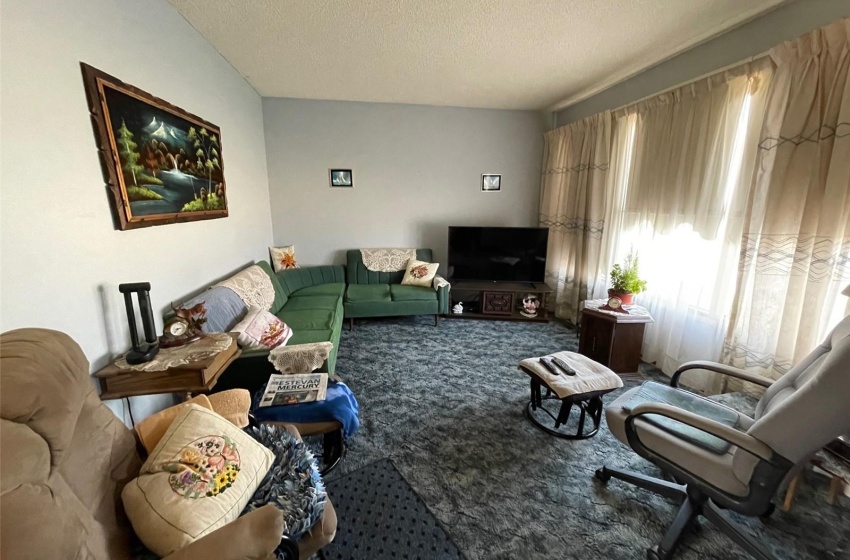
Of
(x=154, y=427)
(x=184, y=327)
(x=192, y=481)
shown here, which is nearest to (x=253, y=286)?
(x=184, y=327)

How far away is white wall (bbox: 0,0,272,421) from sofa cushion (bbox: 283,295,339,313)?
107 centimetres

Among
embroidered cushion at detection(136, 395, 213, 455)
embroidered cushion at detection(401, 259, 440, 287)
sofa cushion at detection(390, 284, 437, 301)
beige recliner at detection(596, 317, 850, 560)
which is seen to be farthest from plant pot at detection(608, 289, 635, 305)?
embroidered cushion at detection(136, 395, 213, 455)

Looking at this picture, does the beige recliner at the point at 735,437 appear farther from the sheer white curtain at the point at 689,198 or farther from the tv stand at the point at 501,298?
the tv stand at the point at 501,298

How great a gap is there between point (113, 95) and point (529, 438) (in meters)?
2.88

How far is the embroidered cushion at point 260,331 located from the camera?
2031 millimetres

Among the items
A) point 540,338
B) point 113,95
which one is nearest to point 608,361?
point 540,338

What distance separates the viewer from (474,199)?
459 cm

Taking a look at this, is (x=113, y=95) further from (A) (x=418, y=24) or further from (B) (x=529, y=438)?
(B) (x=529, y=438)

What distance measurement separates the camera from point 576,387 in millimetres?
1891

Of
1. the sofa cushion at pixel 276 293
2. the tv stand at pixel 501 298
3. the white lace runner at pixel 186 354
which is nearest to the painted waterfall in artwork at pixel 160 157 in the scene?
the white lace runner at pixel 186 354

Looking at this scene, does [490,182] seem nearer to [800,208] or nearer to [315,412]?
[800,208]

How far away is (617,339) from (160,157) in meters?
3.41

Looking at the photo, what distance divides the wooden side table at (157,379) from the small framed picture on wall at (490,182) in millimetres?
3892

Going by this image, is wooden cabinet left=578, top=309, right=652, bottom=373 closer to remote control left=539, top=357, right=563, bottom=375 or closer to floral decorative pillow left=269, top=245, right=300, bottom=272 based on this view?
remote control left=539, top=357, right=563, bottom=375
